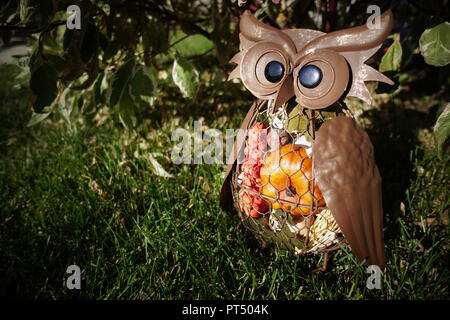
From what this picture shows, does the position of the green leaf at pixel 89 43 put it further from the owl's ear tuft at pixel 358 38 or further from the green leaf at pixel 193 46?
the green leaf at pixel 193 46

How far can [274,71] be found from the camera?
93 centimetres

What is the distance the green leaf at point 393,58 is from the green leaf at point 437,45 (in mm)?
88

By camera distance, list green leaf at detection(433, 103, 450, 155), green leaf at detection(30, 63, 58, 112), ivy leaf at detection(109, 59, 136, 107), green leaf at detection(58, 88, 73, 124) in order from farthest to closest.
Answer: green leaf at detection(58, 88, 73, 124), ivy leaf at detection(109, 59, 136, 107), green leaf at detection(30, 63, 58, 112), green leaf at detection(433, 103, 450, 155)

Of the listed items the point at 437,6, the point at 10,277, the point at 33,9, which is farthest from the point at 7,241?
the point at 437,6

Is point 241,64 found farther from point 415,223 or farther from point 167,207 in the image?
point 415,223

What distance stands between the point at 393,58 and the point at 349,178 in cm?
59

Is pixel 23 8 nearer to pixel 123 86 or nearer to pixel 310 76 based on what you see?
pixel 123 86

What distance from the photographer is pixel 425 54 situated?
3.68 feet

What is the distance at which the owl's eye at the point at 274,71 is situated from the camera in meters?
0.93

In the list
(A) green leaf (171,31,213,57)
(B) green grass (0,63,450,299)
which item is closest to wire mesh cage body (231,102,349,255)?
(B) green grass (0,63,450,299)

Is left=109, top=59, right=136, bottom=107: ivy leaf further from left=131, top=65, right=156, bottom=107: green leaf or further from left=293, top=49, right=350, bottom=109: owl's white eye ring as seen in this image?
left=293, top=49, right=350, bottom=109: owl's white eye ring

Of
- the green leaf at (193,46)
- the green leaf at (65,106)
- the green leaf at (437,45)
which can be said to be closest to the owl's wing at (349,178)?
the green leaf at (437,45)

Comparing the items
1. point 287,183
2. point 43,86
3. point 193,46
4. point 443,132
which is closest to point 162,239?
point 287,183

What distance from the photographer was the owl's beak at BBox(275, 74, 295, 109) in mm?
915
